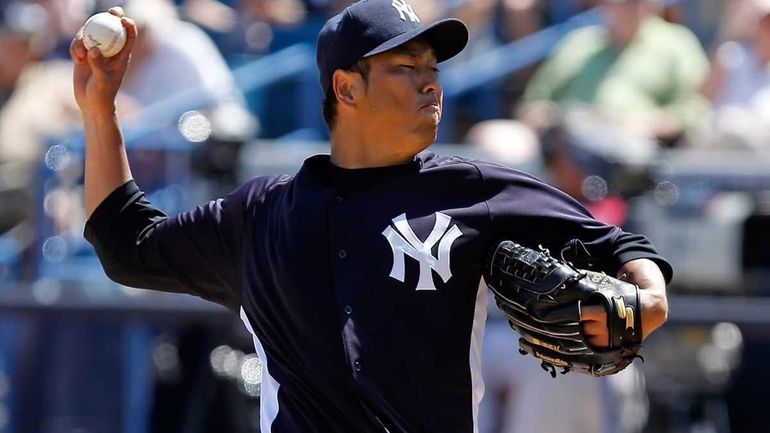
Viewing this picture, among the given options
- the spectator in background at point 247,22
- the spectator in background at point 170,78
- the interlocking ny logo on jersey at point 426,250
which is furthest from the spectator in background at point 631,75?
the interlocking ny logo on jersey at point 426,250

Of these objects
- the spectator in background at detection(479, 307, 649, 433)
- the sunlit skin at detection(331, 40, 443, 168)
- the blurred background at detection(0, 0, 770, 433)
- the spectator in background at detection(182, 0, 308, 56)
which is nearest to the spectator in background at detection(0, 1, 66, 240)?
the blurred background at detection(0, 0, 770, 433)

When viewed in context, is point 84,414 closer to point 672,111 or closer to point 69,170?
point 69,170

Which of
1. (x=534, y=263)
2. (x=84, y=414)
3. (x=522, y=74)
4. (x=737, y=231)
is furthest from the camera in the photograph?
(x=522, y=74)

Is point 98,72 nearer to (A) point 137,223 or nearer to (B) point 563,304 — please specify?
(A) point 137,223

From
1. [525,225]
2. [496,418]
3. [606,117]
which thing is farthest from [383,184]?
[606,117]

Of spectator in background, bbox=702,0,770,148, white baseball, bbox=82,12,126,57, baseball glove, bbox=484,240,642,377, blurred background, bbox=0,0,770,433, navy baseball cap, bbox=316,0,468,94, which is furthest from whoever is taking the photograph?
spectator in background, bbox=702,0,770,148

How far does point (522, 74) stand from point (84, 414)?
300 centimetres

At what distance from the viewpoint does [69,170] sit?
21.0 feet

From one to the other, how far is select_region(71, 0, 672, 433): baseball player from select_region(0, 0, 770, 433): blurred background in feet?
9.18

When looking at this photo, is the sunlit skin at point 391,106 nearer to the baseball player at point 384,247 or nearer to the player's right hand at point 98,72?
the baseball player at point 384,247

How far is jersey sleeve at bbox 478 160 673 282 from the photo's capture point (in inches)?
114

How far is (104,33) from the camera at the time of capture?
317 centimetres

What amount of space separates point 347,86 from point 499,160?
3.12m

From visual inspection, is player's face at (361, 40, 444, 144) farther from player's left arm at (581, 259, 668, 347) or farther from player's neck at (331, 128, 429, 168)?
player's left arm at (581, 259, 668, 347)
